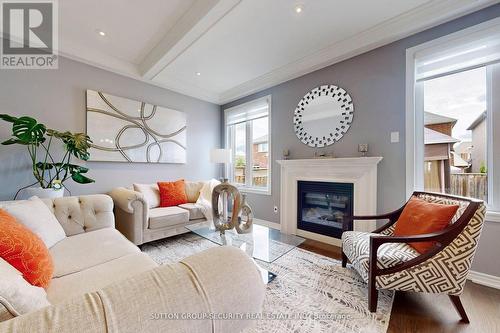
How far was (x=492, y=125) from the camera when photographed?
5.92 ft

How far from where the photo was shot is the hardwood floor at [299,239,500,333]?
1288 millimetres

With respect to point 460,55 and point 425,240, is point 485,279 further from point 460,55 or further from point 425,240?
point 460,55

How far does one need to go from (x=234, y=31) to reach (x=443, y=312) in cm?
308

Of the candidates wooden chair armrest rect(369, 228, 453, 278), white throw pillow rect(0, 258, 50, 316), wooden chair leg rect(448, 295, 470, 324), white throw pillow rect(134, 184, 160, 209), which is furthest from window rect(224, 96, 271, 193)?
white throw pillow rect(0, 258, 50, 316)

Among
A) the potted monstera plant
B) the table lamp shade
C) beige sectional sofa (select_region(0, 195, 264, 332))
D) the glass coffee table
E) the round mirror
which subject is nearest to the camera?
beige sectional sofa (select_region(0, 195, 264, 332))

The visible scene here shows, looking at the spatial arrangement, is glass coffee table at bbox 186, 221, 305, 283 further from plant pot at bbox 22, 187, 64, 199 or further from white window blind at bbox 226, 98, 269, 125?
white window blind at bbox 226, 98, 269, 125

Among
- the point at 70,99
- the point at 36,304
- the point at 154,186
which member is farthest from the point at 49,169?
the point at 36,304

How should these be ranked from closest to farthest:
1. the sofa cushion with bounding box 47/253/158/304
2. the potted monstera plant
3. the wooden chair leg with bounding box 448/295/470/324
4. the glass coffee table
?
the sofa cushion with bounding box 47/253/158/304, the wooden chair leg with bounding box 448/295/470/324, the glass coffee table, the potted monstera plant

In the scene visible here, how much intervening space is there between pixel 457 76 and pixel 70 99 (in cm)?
445

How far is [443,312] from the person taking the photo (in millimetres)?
1420

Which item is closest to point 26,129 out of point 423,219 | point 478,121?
point 423,219

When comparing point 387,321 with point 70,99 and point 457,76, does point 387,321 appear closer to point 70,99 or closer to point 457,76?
point 457,76

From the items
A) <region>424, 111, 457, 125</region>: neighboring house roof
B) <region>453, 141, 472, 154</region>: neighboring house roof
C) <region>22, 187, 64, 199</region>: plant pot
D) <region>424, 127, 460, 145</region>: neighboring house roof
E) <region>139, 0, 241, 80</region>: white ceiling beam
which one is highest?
<region>139, 0, 241, 80</region>: white ceiling beam

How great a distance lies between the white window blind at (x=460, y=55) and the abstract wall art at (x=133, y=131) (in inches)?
136
